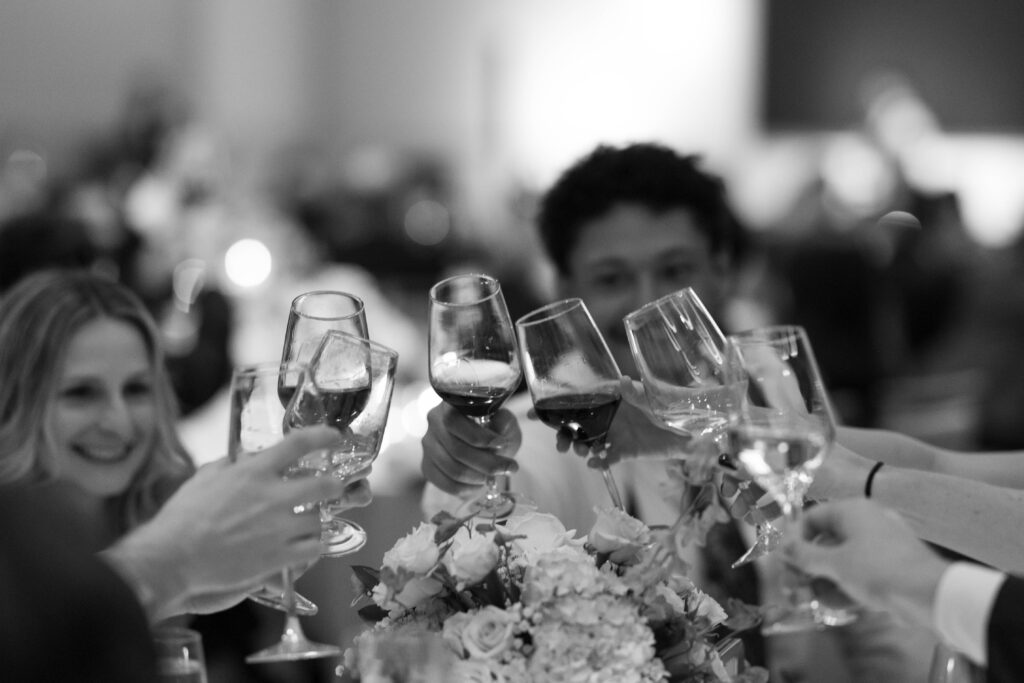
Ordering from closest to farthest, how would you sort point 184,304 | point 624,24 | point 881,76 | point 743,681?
point 743,681 < point 184,304 < point 881,76 < point 624,24

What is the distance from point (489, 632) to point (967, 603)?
1.49ft

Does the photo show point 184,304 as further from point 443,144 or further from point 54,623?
point 443,144

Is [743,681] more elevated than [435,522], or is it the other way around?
[435,522]

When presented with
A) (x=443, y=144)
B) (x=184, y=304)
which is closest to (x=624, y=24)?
(x=443, y=144)

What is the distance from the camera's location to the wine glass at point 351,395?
1413 mm

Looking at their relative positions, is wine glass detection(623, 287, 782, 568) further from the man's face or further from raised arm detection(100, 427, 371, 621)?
the man's face

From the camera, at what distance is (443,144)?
1391 centimetres

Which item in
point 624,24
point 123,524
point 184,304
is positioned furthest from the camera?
point 624,24

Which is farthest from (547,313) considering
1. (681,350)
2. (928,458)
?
(928,458)

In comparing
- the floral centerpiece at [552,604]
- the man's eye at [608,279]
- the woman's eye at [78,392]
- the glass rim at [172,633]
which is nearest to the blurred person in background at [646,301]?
the man's eye at [608,279]

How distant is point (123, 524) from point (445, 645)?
4.41 ft

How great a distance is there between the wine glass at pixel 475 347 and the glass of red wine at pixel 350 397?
0.14m

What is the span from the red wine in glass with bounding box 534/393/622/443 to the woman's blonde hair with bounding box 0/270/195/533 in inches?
41.9

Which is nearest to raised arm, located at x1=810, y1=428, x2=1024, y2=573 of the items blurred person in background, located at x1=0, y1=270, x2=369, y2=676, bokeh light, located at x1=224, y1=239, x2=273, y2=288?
blurred person in background, located at x1=0, y1=270, x2=369, y2=676
